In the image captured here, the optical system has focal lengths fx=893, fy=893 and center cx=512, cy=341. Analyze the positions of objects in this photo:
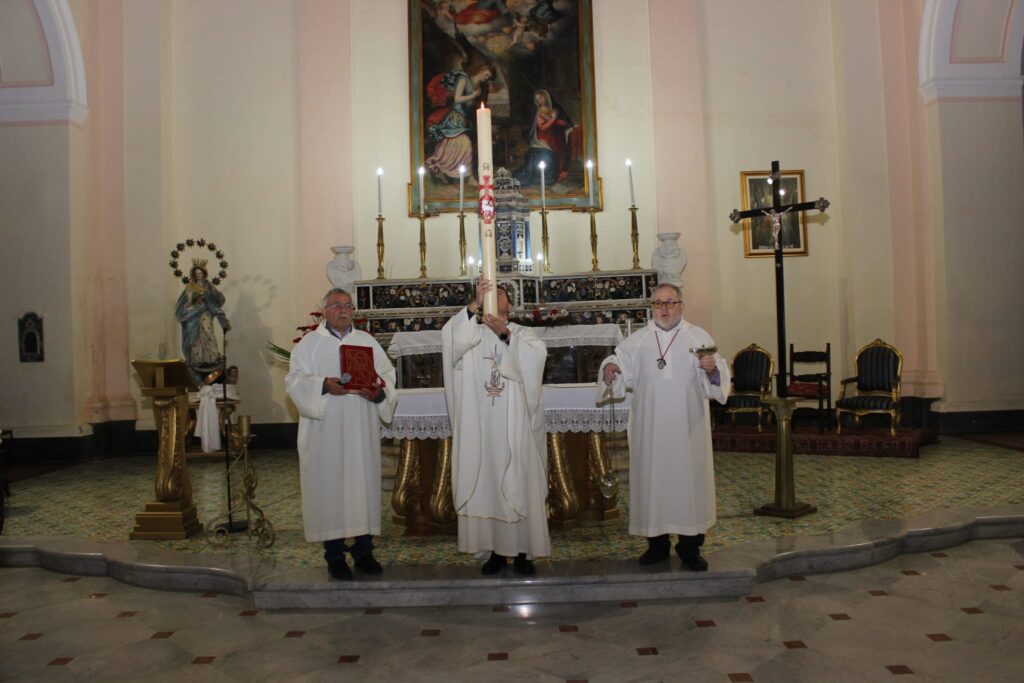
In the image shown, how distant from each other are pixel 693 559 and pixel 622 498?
7.87 ft

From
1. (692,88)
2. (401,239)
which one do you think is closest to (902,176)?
(692,88)

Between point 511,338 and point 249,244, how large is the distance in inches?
295

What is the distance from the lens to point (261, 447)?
11688 millimetres

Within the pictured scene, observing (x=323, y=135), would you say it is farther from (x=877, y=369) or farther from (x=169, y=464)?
(x=877, y=369)

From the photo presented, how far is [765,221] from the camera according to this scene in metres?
11.7

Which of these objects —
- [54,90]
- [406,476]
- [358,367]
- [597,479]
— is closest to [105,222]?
[54,90]

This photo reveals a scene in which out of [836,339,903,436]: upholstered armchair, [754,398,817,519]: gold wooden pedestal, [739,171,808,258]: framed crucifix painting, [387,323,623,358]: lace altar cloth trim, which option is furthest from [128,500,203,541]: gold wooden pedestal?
[739,171,808,258]: framed crucifix painting

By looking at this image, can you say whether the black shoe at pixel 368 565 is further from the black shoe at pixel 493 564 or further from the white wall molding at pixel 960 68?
the white wall molding at pixel 960 68

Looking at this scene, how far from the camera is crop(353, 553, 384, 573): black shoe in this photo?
539 cm

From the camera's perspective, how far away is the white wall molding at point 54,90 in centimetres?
1086

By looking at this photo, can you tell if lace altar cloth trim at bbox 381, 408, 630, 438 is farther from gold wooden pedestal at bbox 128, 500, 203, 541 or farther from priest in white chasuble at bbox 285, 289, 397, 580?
gold wooden pedestal at bbox 128, 500, 203, 541

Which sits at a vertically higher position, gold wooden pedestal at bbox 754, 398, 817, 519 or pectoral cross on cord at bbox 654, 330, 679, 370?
pectoral cross on cord at bbox 654, 330, 679, 370

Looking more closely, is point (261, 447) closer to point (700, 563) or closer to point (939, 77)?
point (700, 563)

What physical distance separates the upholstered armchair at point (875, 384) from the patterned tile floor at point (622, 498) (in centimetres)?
71
